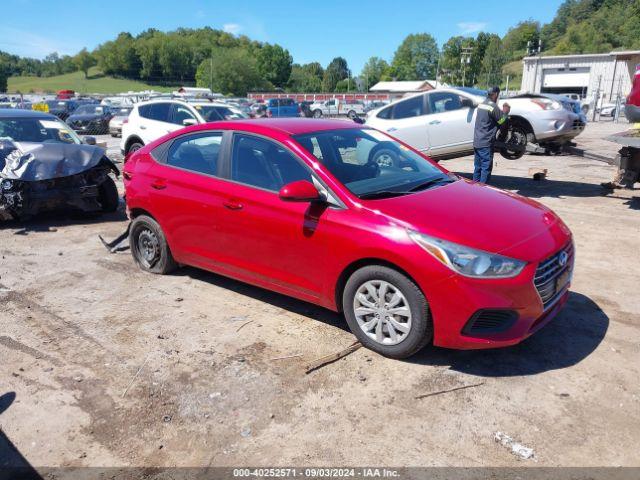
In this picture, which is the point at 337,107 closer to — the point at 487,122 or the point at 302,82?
the point at 487,122

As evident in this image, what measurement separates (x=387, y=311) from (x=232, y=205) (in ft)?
5.53

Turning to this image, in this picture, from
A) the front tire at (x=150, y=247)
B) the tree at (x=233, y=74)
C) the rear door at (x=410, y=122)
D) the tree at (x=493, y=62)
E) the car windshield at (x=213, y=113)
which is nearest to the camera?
the front tire at (x=150, y=247)

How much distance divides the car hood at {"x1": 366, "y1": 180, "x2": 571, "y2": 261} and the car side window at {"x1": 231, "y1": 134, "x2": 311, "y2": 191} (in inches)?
30.7

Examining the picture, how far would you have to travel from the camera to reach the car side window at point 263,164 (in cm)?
424

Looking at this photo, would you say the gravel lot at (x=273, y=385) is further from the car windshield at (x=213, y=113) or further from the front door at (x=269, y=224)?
the car windshield at (x=213, y=113)

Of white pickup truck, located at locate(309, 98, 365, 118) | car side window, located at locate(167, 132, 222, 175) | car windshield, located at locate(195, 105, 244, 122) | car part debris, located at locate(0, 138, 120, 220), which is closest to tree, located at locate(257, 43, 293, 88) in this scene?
white pickup truck, located at locate(309, 98, 365, 118)

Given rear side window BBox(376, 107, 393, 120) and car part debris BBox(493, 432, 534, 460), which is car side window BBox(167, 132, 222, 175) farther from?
rear side window BBox(376, 107, 393, 120)

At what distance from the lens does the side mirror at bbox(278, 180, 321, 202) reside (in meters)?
3.84

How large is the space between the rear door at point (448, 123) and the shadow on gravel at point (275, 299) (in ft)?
20.8

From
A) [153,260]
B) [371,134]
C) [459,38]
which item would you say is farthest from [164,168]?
[459,38]

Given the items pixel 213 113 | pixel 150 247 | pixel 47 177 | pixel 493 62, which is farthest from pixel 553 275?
pixel 493 62

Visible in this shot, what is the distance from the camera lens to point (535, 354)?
12.7 feet

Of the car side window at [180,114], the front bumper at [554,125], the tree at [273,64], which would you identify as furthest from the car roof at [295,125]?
the tree at [273,64]

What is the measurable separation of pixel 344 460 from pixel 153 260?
3.57 metres
